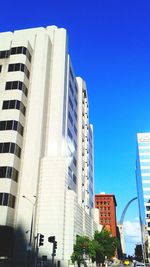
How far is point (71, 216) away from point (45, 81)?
3038 centimetres

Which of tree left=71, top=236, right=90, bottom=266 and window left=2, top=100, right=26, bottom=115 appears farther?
window left=2, top=100, right=26, bottom=115

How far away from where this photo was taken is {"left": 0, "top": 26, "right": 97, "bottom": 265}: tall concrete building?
2197 inches

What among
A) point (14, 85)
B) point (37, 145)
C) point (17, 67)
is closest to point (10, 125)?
point (37, 145)

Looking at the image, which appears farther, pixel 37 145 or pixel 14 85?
pixel 14 85

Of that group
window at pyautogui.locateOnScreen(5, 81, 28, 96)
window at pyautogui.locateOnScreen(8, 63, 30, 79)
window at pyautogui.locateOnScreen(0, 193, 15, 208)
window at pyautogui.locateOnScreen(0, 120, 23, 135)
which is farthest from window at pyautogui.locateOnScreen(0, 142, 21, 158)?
window at pyautogui.locateOnScreen(8, 63, 30, 79)

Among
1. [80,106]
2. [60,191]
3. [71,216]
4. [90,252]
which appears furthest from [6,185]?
[80,106]

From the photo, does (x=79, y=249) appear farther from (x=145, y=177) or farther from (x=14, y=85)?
(x=145, y=177)

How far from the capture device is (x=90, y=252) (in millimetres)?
66062

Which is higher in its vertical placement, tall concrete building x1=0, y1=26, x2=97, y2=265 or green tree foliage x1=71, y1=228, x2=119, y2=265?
tall concrete building x1=0, y1=26, x2=97, y2=265

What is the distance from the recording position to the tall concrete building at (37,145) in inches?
2197

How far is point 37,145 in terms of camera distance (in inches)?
2462

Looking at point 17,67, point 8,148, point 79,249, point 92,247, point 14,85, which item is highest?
point 17,67

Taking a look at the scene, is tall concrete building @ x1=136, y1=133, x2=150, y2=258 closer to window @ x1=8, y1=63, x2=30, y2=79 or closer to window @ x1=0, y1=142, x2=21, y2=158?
window @ x1=8, y1=63, x2=30, y2=79

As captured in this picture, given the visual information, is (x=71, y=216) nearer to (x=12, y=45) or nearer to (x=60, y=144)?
(x=60, y=144)
